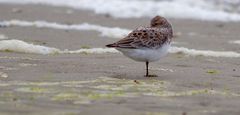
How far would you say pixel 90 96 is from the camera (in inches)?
226

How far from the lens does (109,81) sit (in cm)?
667

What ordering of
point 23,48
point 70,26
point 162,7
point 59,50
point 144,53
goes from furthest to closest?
point 162,7
point 70,26
point 59,50
point 23,48
point 144,53

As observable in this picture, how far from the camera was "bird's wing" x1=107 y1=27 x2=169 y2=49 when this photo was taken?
726 cm

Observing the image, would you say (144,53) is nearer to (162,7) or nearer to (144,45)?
(144,45)

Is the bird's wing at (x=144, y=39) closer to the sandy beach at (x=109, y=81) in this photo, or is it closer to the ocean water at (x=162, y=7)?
the sandy beach at (x=109, y=81)

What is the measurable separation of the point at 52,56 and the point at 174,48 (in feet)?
6.99

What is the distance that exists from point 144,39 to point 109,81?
0.88m

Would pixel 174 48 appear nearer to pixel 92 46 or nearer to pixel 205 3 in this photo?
pixel 92 46

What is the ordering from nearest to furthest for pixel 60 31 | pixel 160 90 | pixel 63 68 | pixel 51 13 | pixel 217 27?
pixel 160 90 < pixel 63 68 < pixel 60 31 < pixel 217 27 < pixel 51 13

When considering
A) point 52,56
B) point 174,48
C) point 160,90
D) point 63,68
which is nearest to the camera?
point 160,90

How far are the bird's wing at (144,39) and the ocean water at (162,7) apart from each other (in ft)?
23.7

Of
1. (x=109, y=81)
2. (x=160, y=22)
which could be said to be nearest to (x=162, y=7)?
(x=160, y=22)

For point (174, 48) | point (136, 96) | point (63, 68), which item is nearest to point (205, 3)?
Result: point (174, 48)

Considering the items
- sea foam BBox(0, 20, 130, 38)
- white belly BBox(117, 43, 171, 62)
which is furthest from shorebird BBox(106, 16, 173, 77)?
sea foam BBox(0, 20, 130, 38)
